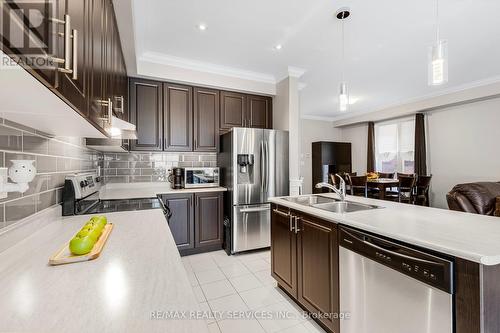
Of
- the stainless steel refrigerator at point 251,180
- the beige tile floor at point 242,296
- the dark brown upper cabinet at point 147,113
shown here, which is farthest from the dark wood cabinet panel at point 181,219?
the dark brown upper cabinet at point 147,113

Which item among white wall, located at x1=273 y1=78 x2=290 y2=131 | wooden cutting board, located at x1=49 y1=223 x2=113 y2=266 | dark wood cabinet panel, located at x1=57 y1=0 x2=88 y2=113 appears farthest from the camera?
white wall, located at x1=273 y1=78 x2=290 y2=131

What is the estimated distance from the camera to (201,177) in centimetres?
319

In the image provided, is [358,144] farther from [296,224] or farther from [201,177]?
[296,224]

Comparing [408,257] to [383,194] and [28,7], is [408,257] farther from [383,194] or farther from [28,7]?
[383,194]

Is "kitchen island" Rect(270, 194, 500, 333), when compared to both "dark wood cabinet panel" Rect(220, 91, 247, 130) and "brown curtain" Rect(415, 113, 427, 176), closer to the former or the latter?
"dark wood cabinet panel" Rect(220, 91, 247, 130)

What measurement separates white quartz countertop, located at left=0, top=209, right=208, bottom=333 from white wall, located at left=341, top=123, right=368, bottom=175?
6556mm

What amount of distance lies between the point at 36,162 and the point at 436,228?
7.00 feet

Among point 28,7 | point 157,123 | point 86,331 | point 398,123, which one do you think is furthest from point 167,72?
point 398,123

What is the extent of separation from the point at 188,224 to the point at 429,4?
347cm

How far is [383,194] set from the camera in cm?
416

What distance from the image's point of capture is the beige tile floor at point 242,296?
1.69m

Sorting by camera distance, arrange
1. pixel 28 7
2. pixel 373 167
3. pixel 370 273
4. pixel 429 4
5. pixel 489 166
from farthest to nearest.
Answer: pixel 373 167
pixel 489 166
pixel 429 4
pixel 370 273
pixel 28 7

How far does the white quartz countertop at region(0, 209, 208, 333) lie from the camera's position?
0.50m

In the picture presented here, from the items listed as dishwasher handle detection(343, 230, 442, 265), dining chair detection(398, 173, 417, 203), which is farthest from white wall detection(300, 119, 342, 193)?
dishwasher handle detection(343, 230, 442, 265)
